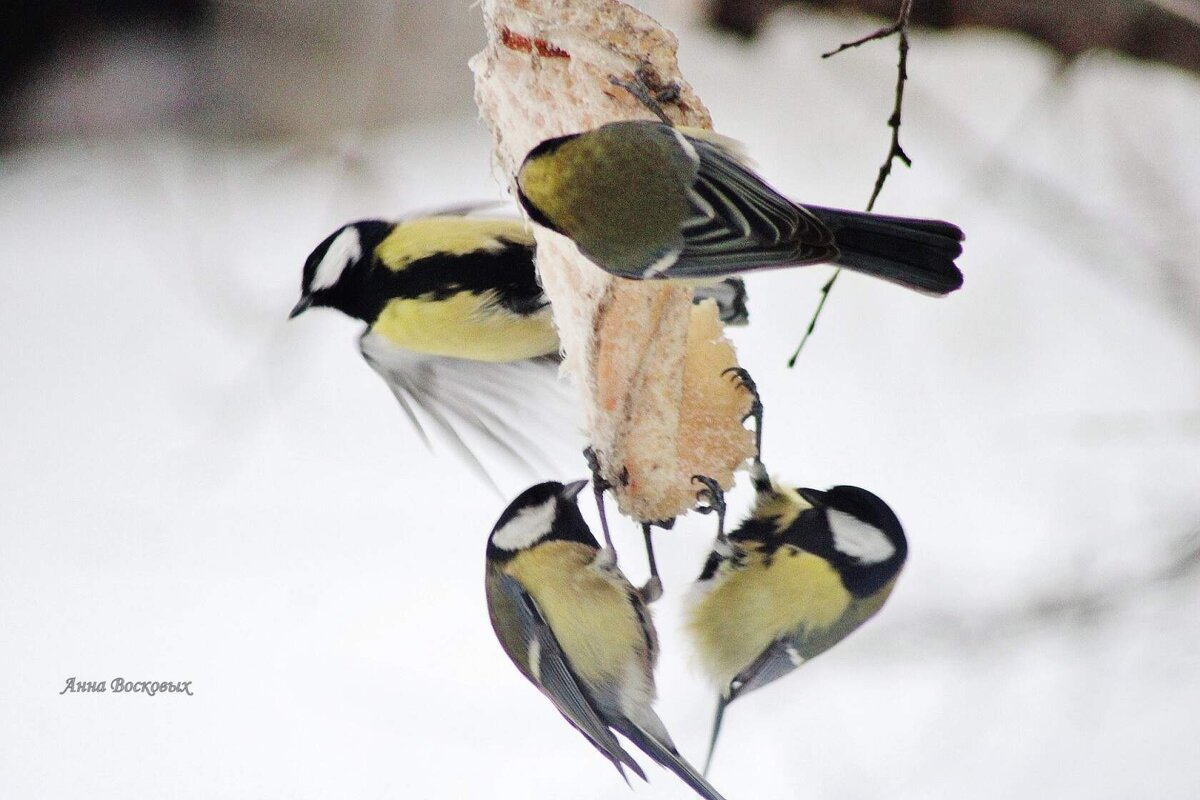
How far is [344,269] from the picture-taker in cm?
91

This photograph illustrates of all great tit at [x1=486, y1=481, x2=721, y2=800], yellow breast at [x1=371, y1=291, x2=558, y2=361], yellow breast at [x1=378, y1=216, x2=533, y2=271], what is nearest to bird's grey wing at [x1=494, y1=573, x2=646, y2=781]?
great tit at [x1=486, y1=481, x2=721, y2=800]

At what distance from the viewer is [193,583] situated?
92cm

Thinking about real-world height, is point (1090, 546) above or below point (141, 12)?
below

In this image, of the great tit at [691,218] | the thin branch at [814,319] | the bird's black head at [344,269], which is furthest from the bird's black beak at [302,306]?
the thin branch at [814,319]

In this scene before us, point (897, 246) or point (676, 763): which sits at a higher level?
point (897, 246)

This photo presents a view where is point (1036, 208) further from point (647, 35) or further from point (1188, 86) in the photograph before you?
point (647, 35)

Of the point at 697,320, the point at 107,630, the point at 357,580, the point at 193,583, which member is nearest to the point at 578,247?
the point at 697,320

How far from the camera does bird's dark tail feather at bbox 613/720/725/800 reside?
2.78 ft

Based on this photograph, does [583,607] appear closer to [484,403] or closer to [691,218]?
[484,403]

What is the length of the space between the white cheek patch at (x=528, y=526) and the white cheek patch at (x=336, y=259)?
0.31 meters

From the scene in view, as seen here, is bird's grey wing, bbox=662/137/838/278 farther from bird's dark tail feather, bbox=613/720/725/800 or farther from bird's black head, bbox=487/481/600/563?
bird's dark tail feather, bbox=613/720/725/800

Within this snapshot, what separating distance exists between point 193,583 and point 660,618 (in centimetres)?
48

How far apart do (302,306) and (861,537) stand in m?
0.61

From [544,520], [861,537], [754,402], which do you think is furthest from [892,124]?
[544,520]
